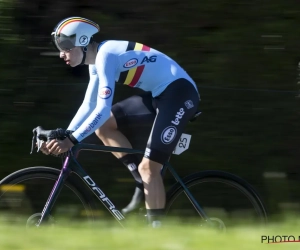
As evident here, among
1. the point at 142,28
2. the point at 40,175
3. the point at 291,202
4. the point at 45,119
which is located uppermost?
the point at 142,28

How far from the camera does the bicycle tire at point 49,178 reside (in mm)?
5300

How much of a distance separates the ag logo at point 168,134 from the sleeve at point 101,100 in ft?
1.68

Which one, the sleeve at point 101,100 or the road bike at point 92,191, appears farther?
the road bike at point 92,191

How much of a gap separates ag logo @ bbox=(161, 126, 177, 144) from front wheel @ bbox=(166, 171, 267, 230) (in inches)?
16.5

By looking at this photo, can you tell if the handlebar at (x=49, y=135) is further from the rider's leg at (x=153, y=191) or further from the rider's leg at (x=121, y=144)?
the rider's leg at (x=153, y=191)

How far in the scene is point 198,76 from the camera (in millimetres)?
6789

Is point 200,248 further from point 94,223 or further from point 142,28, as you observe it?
Answer: point 142,28

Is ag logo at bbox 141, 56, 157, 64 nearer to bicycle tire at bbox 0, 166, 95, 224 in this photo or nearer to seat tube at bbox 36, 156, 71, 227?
seat tube at bbox 36, 156, 71, 227

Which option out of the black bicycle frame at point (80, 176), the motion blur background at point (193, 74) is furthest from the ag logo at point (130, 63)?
the motion blur background at point (193, 74)

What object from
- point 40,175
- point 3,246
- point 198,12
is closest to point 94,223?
point 40,175

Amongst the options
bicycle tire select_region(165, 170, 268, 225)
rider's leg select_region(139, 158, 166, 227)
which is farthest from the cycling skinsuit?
bicycle tire select_region(165, 170, 268, 225)

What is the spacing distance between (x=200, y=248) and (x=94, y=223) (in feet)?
4.86

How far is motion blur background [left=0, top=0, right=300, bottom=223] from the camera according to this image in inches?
264

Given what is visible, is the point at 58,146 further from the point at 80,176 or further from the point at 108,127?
the point at 108,127
